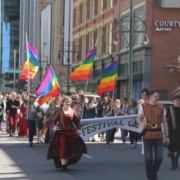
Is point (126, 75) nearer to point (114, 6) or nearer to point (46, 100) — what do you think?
point (114, 6)

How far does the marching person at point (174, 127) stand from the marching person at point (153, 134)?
213cm

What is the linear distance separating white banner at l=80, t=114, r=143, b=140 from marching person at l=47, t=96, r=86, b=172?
2.29 meters

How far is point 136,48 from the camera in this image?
151ft

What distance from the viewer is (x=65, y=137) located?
13289mm

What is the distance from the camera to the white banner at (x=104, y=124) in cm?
1592

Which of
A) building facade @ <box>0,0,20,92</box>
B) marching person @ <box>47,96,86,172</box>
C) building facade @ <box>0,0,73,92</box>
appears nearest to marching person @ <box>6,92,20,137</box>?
marching person @ <box>47,96,86,172</box>

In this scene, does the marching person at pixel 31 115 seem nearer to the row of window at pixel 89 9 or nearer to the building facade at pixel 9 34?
the row of window at pixel 89 9

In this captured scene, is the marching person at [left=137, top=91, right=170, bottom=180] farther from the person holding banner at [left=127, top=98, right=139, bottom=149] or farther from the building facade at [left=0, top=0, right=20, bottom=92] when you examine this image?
the building facade at [left=0, top=0, right=20, bottom=92]

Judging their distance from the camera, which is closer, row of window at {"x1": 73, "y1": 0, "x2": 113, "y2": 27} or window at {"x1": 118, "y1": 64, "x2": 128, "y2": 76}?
window at {"x1": 118, "y1": 64, "x2": 128, "y2": 76}

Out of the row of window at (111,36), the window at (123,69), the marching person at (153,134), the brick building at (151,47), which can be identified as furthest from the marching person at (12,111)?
the window at (123,69)

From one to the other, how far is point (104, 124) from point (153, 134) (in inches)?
192

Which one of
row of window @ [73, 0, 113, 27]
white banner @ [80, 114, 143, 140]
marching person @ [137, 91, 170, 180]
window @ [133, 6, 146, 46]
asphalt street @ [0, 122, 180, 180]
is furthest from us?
row of window @ [73, 0, 113, 27]

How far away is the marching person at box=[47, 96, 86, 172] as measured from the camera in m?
13.2

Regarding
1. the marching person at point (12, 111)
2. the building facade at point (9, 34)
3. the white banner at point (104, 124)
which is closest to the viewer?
the white banner at point (104, 124)
